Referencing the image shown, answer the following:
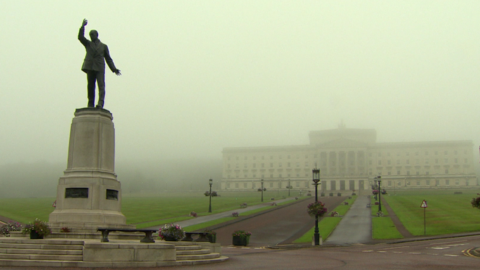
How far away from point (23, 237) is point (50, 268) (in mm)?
5239

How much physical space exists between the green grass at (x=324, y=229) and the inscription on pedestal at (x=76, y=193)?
77.5 ft

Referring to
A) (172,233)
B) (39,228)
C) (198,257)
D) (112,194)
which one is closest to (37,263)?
(39,228)

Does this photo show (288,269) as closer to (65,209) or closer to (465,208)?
(65,209)

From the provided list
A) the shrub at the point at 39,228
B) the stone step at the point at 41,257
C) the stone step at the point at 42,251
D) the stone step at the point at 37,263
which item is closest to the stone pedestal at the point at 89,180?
the shrub at the point at 39,228

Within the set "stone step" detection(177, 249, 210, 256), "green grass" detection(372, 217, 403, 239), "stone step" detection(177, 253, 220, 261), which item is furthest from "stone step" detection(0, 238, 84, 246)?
"green grass" detection(372, 217, 403, 239)

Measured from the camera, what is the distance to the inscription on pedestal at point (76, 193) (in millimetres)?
21812

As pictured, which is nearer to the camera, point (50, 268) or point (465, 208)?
point (50, 268)

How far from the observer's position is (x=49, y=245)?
18.4 m

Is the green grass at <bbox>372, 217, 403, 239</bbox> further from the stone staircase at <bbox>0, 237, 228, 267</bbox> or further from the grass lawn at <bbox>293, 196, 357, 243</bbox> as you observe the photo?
the stone staircase at <bbox>0, 237, 228, 267</bbox>

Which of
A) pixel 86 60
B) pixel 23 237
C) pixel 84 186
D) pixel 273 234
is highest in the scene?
pixel 86 60

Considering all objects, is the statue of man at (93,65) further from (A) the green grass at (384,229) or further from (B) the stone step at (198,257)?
(A) the green grass at (384,229)

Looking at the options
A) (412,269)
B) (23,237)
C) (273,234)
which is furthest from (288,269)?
(273,234)

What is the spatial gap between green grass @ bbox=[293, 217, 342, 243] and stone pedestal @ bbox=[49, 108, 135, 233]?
22544 mm

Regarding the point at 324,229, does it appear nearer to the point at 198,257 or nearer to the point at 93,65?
the point at 198,257
